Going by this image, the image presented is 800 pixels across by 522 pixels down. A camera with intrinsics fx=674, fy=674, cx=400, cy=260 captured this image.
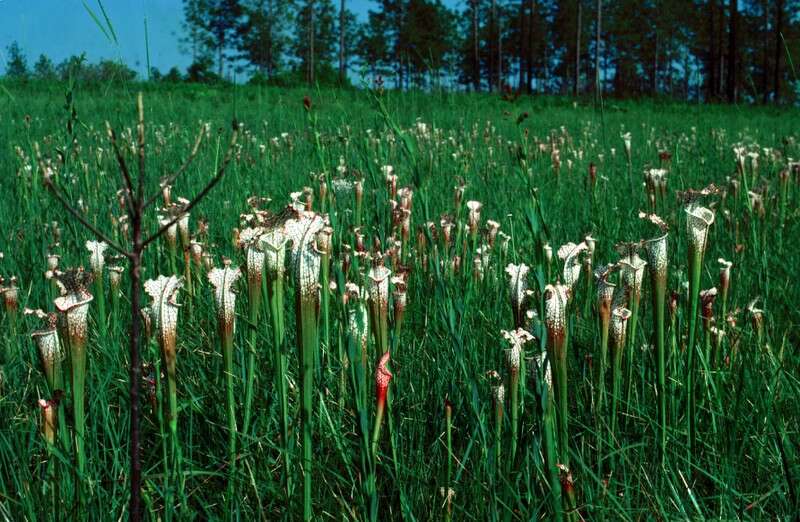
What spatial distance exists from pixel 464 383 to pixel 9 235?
2898 mm

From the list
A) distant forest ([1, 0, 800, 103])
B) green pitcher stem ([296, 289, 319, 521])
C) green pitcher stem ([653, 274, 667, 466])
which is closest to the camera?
green pitcher stem ([296, 289, 319, 521])

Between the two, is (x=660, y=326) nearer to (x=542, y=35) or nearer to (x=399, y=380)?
(x=399, y=380)

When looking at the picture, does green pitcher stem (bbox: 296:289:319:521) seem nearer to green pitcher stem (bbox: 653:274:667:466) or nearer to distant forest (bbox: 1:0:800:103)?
green pitcher stem (bbox: 653:274:667:466)

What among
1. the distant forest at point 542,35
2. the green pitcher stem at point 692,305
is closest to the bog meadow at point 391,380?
the green pitcher stem at point 692,305

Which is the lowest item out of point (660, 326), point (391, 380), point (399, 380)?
point (399, 380)

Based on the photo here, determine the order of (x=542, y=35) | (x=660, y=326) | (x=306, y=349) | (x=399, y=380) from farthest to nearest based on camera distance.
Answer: (x=542, y=35) < (x=399, y=380) < (x=660, y=326) < (x=306, y=349)

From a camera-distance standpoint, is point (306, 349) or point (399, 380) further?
point (399, 380)

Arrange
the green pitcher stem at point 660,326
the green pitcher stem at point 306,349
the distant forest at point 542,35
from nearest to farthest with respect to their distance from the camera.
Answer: the green pitcher stem at point 306,349
the green pitcher stem at point 660,326
the distant forest at point 542,35

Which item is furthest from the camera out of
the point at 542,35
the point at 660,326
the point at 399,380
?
the point at 542,35

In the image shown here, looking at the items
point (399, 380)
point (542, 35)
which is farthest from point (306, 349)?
point (542, 35)

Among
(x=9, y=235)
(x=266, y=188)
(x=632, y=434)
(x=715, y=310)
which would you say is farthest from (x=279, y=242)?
(x=266, y=188)

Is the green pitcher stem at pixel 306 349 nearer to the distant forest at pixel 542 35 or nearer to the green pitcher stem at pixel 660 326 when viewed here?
the green pitcher stem at pixel 660 326

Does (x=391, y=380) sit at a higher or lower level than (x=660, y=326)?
lower

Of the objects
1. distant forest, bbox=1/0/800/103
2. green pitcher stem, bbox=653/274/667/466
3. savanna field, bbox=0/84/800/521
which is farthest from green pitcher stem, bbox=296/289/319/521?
distant forest, bbox=1/0/800/103
